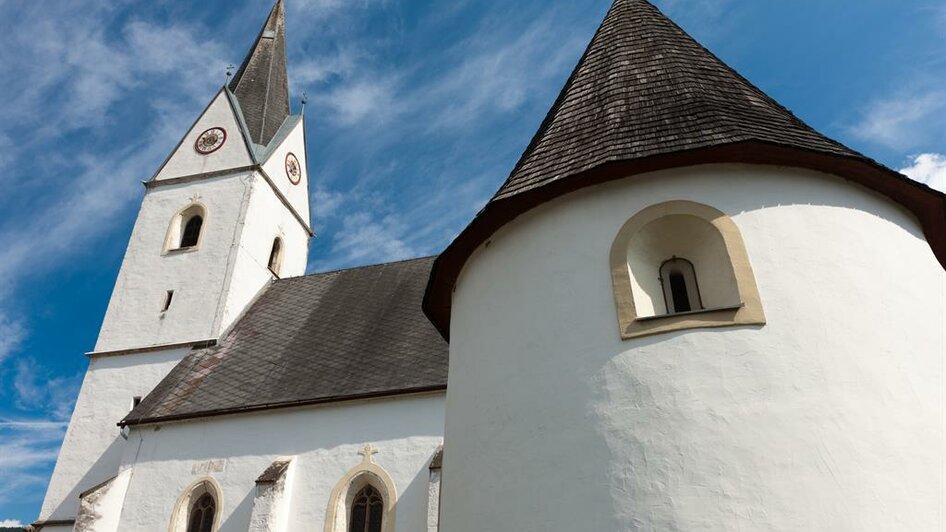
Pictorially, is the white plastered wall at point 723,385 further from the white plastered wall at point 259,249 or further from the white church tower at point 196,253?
the white plastered wall at point 259,249

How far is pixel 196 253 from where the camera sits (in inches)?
773

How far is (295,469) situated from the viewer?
12977mm

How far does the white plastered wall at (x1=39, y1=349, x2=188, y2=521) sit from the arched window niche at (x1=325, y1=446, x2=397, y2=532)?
5.89 metres

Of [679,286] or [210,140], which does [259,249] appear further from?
[679,286]

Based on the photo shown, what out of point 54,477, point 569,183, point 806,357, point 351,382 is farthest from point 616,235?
point 54,477

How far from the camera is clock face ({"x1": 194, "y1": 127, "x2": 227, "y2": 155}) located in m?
22.3

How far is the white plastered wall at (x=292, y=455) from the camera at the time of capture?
1246 cm

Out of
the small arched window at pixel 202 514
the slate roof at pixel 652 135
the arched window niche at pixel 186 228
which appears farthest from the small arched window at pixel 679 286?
the arched window niche at pixel 186 228

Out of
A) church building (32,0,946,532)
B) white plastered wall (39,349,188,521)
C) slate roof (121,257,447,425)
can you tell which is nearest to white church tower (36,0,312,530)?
white plastered wall (39,349,188,521)

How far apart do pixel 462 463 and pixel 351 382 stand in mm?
8460

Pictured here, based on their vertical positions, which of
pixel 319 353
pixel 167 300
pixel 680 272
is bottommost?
pixel 680 272

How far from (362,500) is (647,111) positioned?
30.0 feet

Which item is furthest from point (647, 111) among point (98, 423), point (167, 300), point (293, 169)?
point (293, 169)

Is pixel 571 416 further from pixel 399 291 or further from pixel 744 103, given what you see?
pixel 399 291
